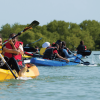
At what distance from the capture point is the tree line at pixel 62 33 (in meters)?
72.0

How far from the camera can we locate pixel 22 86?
759cm

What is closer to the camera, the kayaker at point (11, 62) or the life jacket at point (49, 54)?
the kayaker at point (11, 62)

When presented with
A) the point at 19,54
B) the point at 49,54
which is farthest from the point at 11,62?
the point at 49,54

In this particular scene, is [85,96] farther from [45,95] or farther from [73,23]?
[73,23]

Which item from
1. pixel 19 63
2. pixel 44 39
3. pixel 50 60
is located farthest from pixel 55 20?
pixel 19 63

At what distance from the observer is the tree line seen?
72000 millimetres

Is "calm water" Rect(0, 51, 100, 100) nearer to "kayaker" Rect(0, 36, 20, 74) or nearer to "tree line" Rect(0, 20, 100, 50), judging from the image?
"kayaker" Rect(0, 36, 20, 74)

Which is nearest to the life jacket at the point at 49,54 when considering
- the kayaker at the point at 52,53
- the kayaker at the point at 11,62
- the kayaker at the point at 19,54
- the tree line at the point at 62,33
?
the kayaker at the point at 52,53

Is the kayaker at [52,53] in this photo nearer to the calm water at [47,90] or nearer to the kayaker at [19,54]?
the kayaker at [19,54]

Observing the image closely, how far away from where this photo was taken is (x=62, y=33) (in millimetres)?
79250

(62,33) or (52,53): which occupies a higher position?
(62,33)

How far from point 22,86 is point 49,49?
662 cm

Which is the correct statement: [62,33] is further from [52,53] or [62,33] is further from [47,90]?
[47,90]

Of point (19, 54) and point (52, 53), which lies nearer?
point (19, 54)
